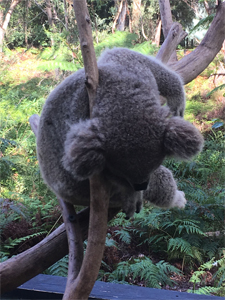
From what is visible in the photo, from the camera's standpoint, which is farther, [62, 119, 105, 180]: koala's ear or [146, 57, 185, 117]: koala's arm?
[146, 57, 185, 117]: koala's arm

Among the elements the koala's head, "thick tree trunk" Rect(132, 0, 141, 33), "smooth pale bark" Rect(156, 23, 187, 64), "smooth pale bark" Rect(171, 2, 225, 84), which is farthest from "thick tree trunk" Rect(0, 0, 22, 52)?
the koala's head

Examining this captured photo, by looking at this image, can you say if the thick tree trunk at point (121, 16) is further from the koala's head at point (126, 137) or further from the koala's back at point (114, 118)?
the koala's head at point (126, 137)

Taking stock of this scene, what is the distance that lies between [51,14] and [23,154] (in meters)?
3.48

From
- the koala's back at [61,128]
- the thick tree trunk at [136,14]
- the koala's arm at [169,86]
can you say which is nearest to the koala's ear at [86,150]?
the koala's back at [61,128]

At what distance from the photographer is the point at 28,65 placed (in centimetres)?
769

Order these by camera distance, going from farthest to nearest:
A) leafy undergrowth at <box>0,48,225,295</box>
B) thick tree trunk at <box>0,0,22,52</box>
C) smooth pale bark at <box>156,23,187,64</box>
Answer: thick tree trunk at <box>0,0,22,52</box> → leafy undergrowth at <box>0,48,225,295</box> → smooth pale bark at <box>156,23,187,64</box>

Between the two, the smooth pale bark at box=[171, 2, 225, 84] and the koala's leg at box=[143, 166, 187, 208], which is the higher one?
the smooth pale bark at box=[171, 2, 225, 84]

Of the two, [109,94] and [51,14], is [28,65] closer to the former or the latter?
[51,14]

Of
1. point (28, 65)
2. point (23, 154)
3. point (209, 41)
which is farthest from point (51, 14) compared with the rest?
point (209, 41)

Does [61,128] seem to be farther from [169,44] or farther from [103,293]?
[169,44]

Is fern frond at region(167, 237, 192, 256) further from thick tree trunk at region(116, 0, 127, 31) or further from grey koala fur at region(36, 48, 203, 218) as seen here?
thick tree trunk at region(116, 0, 127, 31)

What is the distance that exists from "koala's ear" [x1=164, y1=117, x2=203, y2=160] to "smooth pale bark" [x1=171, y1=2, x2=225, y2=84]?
109cm

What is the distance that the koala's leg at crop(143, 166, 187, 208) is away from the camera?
185 cm

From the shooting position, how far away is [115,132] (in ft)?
4.03
